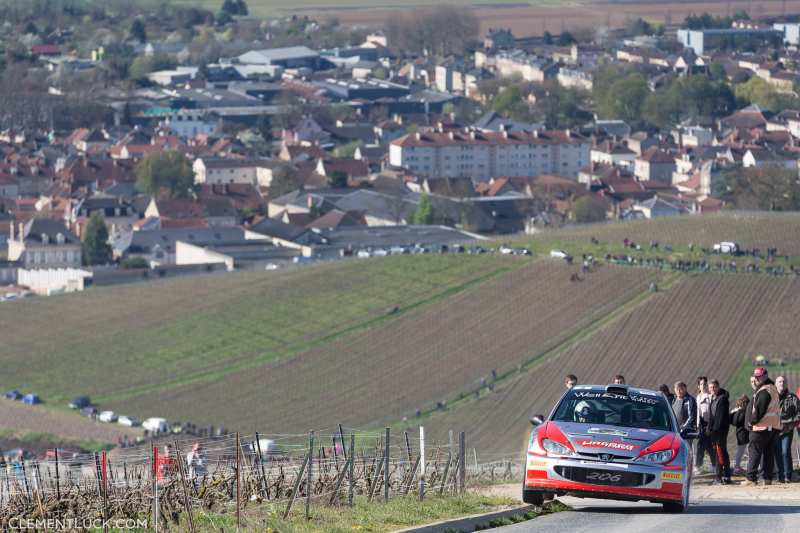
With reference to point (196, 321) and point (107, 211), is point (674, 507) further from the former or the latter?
point (107, 211)

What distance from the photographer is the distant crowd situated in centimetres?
1672

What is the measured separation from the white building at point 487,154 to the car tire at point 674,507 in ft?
311

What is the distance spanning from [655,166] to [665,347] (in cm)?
5845

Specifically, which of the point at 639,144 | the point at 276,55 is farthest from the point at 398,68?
the point at 639,144

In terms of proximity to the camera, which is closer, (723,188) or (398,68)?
(723,188)

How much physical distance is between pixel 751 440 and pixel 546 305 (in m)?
42.1

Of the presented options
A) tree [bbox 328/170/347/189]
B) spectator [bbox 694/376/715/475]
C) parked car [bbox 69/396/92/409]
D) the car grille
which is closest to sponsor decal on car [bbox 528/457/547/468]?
the car grille

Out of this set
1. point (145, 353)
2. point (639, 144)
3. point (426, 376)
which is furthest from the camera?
point (639, 144)

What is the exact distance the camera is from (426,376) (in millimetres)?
51281

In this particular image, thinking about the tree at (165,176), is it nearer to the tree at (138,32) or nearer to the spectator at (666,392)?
the tree at (138,32)

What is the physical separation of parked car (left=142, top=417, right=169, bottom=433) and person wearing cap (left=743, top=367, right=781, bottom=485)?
29800 mm

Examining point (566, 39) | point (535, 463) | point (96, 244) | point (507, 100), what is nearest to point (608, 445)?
point (535, 463)

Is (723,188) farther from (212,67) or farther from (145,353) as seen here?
(212,67)

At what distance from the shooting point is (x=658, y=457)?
46.4 feet
